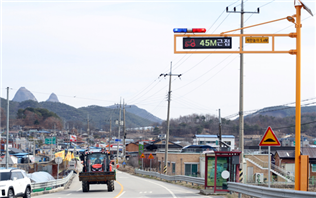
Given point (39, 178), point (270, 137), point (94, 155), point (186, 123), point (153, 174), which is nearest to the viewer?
point (270, 137)

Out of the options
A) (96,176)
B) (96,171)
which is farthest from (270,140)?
(96,171)

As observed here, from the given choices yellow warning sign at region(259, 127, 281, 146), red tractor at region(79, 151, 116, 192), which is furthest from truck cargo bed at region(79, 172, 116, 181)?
yellow warning sign at region(259, 127, 281, 146)

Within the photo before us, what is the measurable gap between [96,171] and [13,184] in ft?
26.5

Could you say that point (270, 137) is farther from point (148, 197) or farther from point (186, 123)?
point (186, 123)

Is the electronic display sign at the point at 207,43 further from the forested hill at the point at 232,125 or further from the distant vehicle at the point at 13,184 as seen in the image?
the forested hill at the point at 232,125

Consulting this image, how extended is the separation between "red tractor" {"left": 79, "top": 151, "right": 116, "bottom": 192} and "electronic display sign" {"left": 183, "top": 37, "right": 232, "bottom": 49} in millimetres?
12562

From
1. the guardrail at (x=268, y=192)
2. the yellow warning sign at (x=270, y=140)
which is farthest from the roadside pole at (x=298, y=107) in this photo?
the guardrail at (x=268, y=192)

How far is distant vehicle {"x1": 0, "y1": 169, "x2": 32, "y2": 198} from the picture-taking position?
1677cm

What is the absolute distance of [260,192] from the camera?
1507 centimetres

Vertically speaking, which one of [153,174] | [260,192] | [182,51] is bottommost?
[153,174]

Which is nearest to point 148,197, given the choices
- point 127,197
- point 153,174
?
point 127,197

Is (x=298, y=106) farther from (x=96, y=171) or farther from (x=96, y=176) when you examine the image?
(x=96, y=171)

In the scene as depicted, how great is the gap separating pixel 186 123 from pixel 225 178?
451 feet

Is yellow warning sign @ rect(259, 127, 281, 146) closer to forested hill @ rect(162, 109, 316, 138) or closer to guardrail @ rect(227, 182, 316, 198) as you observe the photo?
guardrail @ rect(227, 182, 316, 198)
